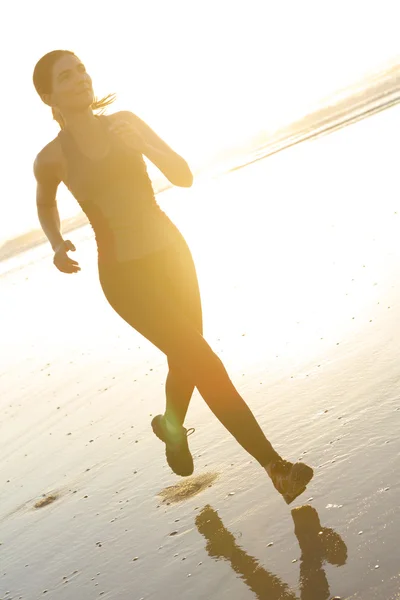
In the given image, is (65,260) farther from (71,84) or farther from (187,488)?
(187,488)

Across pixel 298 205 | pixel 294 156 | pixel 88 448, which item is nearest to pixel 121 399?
pixel 88 448

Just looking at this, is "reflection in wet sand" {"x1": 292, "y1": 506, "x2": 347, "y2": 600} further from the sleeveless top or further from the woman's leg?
the sleeveless top

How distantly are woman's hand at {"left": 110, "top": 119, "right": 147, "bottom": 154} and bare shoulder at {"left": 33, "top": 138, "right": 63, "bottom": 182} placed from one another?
0.90ft

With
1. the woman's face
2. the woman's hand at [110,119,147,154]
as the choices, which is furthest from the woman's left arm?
the woman's face

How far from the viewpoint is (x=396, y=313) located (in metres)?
5.99

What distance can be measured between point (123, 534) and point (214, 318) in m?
4.14

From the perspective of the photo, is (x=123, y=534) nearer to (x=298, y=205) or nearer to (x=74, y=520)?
(x=74, y=520)

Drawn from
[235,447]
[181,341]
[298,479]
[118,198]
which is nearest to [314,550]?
[298,479]

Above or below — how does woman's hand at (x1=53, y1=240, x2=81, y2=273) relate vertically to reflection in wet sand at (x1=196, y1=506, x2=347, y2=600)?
above

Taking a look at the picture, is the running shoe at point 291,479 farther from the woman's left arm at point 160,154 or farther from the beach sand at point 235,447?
the woman's left arm at point 160,154

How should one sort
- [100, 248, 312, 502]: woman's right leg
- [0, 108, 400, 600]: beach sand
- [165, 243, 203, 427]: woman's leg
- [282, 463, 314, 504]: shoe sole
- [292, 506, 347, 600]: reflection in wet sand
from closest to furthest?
1. [292, 506, 347, 600]: reflection in wet sand
2. [0, 108, 400, 600]: beach sand
3. [282, 463, 314, 504]: shoe sole
4. [100, 248, 312, 502]: woman's right leg
5. [165, 243, 203, 427]: woman's leg

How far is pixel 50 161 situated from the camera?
4.06 meters

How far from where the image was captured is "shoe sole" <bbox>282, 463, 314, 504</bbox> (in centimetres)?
370

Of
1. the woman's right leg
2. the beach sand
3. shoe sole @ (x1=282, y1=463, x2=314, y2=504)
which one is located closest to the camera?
the beach sand
